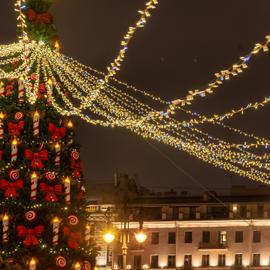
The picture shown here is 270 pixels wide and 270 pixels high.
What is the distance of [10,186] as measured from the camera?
1468cm

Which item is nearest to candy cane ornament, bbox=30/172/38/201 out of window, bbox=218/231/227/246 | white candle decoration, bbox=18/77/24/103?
white candle decoration, bbox=18/77/24/103

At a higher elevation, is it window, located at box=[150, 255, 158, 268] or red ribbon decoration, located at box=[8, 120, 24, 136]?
window, located at box=[150, 255, 158, 268]

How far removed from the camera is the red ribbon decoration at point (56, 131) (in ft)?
50.7

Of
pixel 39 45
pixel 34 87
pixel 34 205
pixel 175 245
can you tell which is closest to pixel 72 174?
pixel 34 205

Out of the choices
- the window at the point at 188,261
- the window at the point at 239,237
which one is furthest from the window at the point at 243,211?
the window at the point at 188,261

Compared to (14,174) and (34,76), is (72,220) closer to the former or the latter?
(14,174)

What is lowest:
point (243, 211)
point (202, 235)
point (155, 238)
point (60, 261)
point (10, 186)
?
→ point (60, 261)

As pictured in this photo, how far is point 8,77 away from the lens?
15.9m

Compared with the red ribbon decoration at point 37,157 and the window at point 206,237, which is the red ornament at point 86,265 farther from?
the window at point 206,237

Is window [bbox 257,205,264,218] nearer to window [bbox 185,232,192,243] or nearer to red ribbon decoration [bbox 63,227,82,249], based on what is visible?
window [bbox 185,232,192,243]

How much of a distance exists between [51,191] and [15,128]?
5.45 feet

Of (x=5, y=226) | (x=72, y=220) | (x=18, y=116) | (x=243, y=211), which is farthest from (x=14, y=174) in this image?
(x=243, y=211)

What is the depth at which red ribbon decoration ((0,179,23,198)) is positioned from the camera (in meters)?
14.6

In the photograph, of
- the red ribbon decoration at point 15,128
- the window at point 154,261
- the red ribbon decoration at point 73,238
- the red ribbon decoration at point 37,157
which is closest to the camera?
the red ribbon decoration at point 37,157
